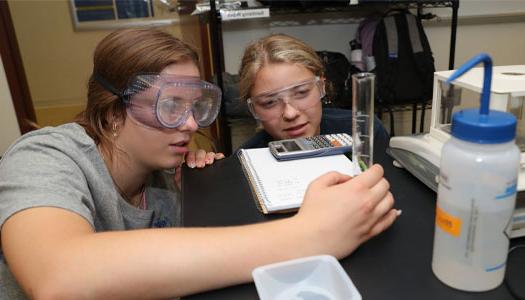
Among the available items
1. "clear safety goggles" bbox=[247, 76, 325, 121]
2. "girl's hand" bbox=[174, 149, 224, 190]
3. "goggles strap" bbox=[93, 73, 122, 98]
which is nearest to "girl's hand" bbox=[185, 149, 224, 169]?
"girl's hand" bbox=[174, 149, 224, 190]

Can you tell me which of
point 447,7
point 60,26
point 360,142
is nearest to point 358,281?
point 360,142

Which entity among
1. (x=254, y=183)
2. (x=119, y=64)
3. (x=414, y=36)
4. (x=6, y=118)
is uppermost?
(x=119, y=64)

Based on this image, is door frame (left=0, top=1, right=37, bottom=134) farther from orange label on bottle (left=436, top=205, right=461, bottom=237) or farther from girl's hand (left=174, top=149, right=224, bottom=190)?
orange label on bottle (left=436, top=205, right=461, bottom=237)

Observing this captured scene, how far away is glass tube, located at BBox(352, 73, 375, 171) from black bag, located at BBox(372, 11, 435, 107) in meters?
1.85

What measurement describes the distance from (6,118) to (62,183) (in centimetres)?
274

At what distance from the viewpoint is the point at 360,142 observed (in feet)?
2.11

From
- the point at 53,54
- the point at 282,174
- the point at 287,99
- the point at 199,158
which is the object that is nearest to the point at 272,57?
the point at 287,99

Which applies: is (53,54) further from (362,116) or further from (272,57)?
(362,116)

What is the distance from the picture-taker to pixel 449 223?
442mm

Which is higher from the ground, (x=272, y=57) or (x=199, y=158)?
(x=272, y=57)

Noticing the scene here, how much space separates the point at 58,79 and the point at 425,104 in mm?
2708

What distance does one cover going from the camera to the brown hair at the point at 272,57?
1376 millimetres

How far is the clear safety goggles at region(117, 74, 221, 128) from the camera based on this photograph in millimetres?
907

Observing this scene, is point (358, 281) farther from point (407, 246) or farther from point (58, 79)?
point (58, 79)
